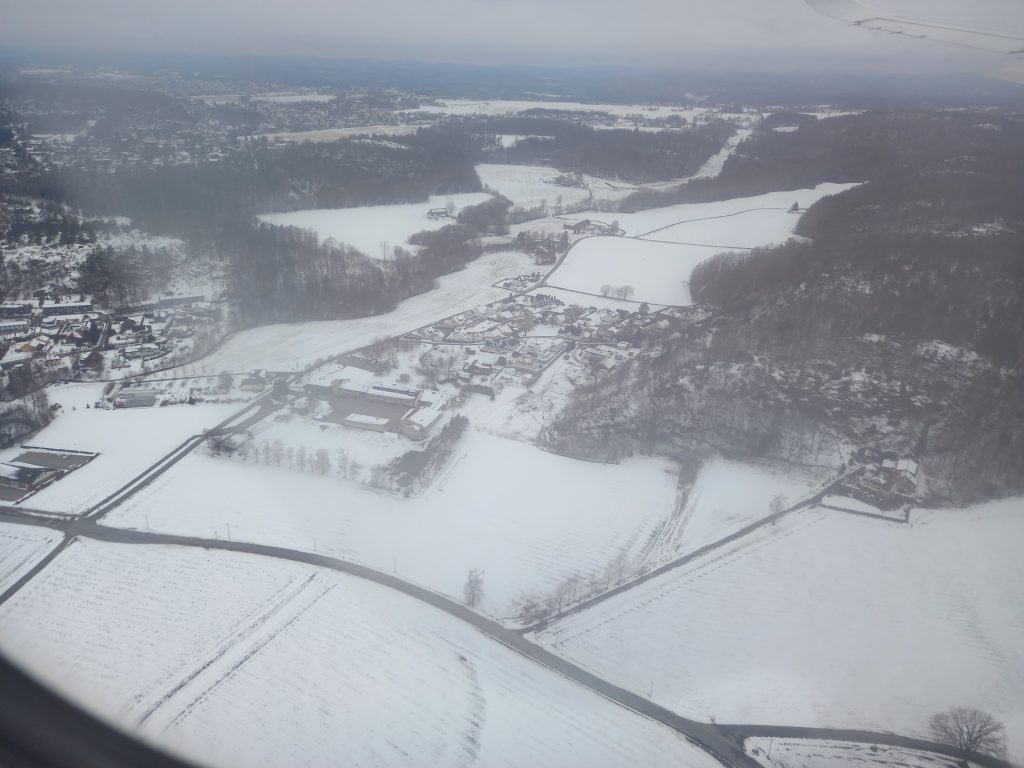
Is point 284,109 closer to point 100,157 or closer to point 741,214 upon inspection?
point 100,157

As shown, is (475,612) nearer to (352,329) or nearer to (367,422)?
(367,422)

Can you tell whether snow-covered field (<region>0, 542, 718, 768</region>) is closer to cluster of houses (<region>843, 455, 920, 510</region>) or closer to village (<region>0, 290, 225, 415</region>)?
cluster of houses (<region>843, 455, 920, 510</region>)

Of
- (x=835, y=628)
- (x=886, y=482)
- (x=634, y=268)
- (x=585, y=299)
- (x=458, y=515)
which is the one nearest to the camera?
(x=835, y=628)

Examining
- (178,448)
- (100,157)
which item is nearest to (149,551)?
(178,448)

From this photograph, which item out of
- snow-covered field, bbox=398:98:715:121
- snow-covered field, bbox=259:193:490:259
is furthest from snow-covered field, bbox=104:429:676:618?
snow-covered field, bbox=398:98:715:121

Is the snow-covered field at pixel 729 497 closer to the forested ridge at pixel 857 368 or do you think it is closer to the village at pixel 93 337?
the forested ridge at pixel 857 368

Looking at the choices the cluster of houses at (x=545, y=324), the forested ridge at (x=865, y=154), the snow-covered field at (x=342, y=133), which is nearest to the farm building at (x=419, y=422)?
the cluster of houses at (x=545, y=324)

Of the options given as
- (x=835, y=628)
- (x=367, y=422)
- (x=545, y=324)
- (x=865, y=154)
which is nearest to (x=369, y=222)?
(x=545, y=324)
